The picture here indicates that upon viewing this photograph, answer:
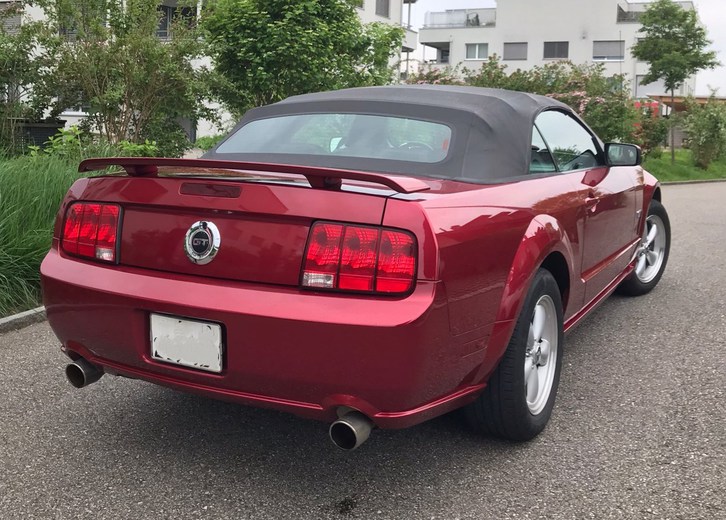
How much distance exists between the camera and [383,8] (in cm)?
3628

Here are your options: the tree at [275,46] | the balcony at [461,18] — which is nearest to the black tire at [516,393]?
the tree at [275,46]

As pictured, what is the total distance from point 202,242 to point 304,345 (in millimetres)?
511

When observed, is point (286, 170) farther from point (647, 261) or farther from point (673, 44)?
point (673, 44)

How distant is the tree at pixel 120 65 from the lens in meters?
9.00

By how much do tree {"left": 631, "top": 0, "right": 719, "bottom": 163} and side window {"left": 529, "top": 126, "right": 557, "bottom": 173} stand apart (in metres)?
28.3

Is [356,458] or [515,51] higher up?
[515,51]

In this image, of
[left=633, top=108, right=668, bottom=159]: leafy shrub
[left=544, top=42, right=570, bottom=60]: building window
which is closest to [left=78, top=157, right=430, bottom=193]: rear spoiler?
[left=633, top=108, right=668, bottom=159]: leafy shrub

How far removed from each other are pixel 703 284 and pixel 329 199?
4.76 meters

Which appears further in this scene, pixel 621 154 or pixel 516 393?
pixel 621 154

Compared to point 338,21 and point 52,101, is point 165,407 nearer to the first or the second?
point 52,101

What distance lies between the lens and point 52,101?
9.69 m

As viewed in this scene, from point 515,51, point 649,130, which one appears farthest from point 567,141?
point 515,51

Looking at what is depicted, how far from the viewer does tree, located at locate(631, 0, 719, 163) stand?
28.7 metres

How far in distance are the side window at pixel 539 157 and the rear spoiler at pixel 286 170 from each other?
3.19ft
